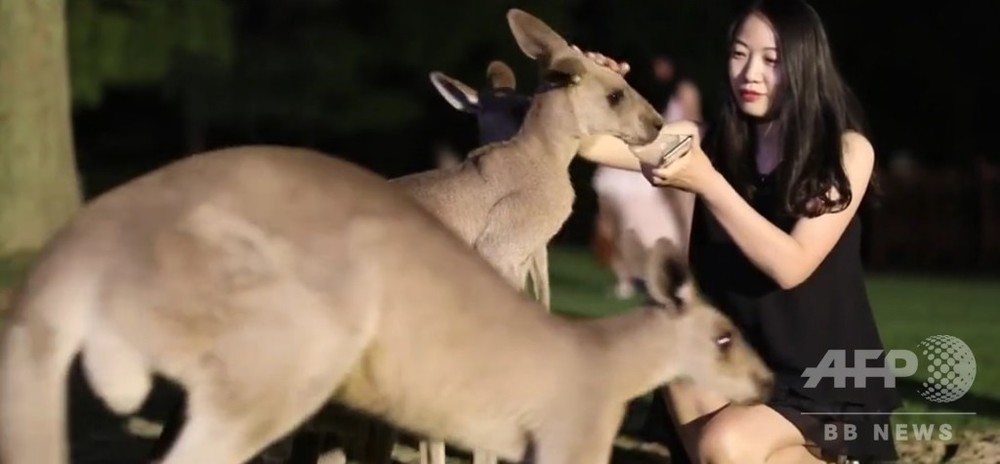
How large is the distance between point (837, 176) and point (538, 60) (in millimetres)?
1153

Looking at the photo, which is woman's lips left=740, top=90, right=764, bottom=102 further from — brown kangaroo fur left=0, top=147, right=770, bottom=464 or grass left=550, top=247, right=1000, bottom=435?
grass left=550, top=247, right=1000, bottom=435

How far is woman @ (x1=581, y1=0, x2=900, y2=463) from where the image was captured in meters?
4.70

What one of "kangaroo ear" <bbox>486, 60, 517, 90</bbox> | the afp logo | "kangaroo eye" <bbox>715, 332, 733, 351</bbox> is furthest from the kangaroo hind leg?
"kangaroo ear" <bbox>486, 60, 517, 90</bbox>

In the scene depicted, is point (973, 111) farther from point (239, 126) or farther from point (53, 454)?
point (53, 454)

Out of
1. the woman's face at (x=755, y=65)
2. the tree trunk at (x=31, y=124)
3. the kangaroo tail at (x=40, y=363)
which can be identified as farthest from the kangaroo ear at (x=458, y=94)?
the tree trunk at (x=31, y=124)

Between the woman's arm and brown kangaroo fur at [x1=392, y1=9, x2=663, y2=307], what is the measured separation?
2.18 feet

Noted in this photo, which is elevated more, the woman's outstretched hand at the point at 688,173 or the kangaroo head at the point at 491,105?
the woman's outstretched hand at the point at 688,173

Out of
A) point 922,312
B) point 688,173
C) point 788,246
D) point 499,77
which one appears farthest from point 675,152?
point 922,312

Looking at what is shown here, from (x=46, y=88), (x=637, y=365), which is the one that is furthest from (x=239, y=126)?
(x=637, y=365)

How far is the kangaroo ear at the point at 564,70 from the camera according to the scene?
5.49 meters

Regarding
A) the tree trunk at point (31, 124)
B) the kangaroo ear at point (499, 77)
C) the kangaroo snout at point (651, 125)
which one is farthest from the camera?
the tree trunk at point (31, 124)

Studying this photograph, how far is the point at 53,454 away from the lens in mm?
3559

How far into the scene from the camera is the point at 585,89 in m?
5.53

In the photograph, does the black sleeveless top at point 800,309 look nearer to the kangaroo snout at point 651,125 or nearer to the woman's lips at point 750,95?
the woman's lips at point 750,95
